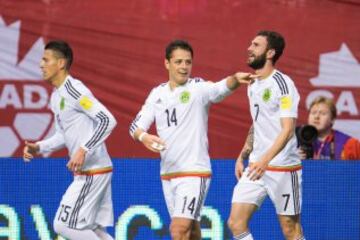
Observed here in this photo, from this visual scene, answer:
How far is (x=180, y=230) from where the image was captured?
32.9 feet

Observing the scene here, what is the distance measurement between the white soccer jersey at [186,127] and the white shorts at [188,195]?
54 millimetres

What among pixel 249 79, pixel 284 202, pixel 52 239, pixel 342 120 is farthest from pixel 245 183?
pixel 342 120

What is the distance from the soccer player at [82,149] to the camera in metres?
10.3

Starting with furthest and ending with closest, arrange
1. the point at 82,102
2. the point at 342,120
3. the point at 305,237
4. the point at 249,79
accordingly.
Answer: the point at 342,120, the point at 305,237, the point at 82,102, the point at 249,79

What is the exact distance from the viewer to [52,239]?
1137 cm

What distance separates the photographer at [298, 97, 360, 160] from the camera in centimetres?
1164

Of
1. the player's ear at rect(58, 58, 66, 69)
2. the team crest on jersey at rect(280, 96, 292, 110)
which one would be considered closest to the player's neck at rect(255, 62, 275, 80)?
the team crest on jersey at rect(280, 96, 292, 110)

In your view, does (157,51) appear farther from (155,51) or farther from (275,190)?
(275,190)

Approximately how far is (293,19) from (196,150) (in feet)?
14.1

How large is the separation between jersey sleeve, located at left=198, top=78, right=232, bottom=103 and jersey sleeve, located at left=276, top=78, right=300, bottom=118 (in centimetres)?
40

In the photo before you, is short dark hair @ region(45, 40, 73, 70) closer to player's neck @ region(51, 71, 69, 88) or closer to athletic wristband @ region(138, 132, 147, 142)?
player's neck @ region(51, 71, 69, 88)

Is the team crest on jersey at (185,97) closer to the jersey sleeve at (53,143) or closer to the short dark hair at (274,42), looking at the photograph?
the short dark hair at (274,42)

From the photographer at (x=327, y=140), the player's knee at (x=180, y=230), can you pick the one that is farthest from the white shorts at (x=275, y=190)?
the photographer at (x=327, y=140)

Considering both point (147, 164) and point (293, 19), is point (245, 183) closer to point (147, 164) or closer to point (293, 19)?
point (147, 164)
